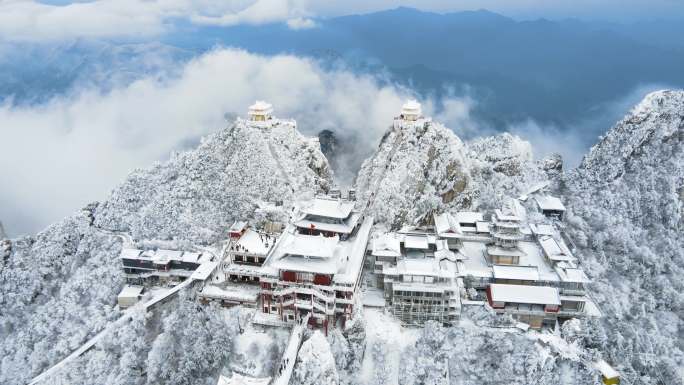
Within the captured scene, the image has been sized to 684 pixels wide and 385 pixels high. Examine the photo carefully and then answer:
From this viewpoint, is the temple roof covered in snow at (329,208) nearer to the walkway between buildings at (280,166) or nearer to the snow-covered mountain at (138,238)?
the snow-covered mountain at (138,238)

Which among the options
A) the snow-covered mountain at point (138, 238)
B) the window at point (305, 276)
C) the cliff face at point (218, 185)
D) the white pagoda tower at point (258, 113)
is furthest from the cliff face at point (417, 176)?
the window at point (305, 276)

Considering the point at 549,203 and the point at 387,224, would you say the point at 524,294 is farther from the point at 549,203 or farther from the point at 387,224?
the point at 549,203

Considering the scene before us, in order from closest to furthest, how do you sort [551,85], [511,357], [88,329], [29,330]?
1. [511,357]
2. [88,329]
3. [29,330]
4. [551,85]

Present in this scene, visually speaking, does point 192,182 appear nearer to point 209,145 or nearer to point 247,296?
point 209,145

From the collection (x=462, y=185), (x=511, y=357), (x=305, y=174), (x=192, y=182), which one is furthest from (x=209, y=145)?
(x=511, y=357)

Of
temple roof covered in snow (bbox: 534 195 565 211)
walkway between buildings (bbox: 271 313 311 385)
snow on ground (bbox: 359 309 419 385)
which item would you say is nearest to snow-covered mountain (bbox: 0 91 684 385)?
snow on ground (bbox: 359 309 419 385)

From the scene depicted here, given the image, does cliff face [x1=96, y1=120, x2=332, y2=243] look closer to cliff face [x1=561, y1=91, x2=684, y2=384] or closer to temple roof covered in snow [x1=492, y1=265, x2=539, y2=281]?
temple roof covered in snow [x1=492, y1=265, x2=539, y2=281]
